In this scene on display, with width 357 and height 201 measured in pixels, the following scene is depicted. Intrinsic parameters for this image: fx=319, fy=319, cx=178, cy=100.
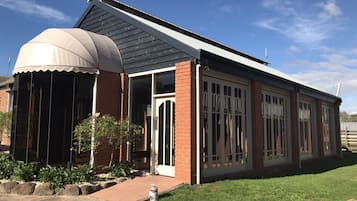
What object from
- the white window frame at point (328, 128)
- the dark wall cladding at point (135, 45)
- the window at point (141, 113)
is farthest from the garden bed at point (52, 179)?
the white window frame at point (328, 128)

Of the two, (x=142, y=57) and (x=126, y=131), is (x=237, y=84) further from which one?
(x=126, y=131)

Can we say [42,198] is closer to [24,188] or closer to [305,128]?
[24,188]

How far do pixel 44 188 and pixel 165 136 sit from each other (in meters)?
4.13

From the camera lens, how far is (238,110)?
12344 millimetres

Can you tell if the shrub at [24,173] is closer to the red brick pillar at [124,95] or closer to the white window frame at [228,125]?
the red brick pillar at [124,95]

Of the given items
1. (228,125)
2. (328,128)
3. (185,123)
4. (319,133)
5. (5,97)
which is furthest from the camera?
(5,97)

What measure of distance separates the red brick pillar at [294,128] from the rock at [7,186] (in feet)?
40.6

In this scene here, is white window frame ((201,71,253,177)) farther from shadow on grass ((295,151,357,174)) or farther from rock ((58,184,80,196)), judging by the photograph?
rock ((58,184,80,196))

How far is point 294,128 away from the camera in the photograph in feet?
53.0

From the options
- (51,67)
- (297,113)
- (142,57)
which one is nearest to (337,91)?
(297,113)

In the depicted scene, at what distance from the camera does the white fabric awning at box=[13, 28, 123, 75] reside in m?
11.0

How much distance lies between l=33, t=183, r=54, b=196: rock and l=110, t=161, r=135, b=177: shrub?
2.12 m

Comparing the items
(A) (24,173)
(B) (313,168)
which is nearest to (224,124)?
(A) (24,173)

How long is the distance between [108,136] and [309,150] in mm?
13026
